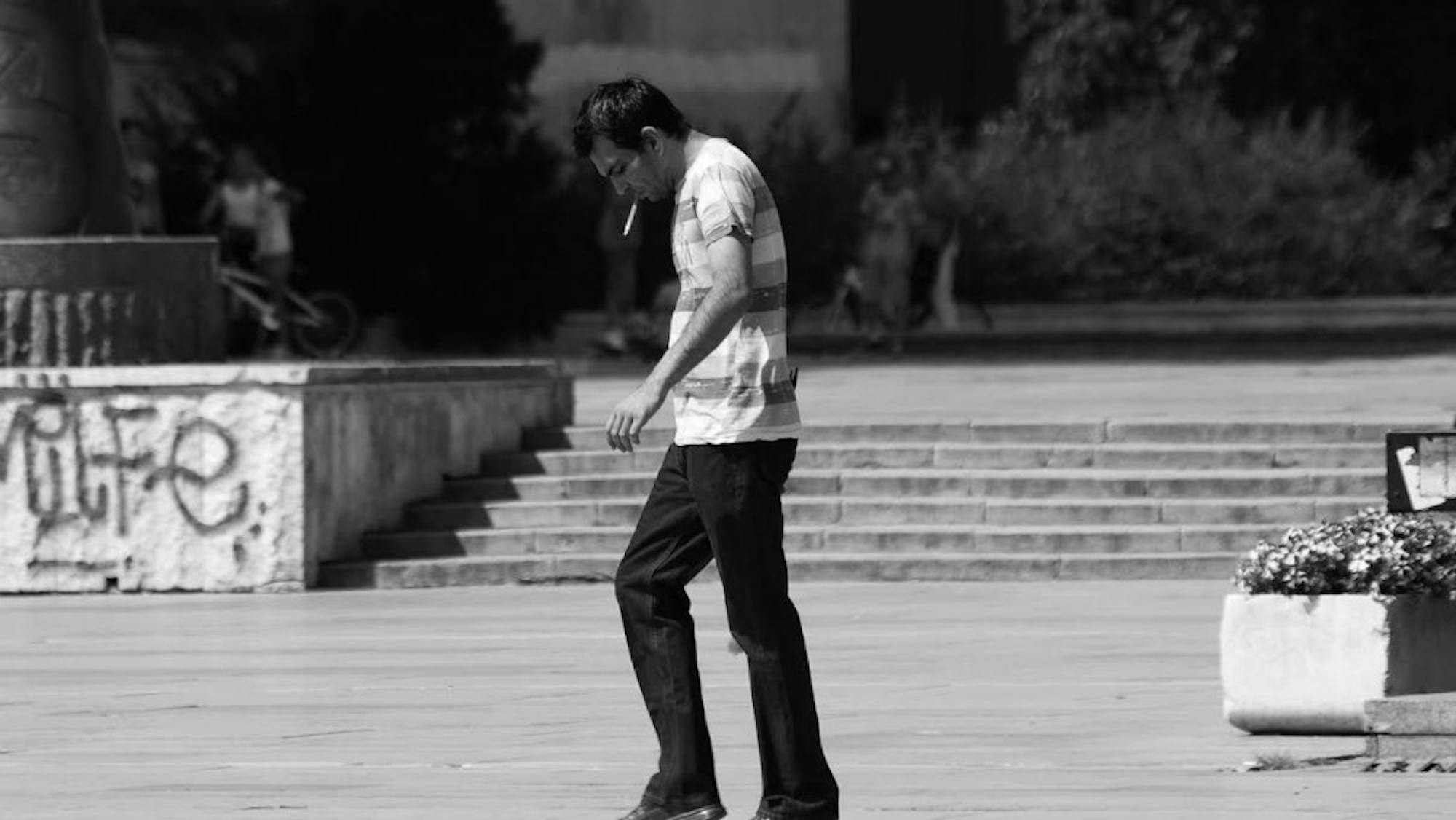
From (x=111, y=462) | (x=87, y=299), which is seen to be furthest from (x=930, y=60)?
(x=111, y=462)

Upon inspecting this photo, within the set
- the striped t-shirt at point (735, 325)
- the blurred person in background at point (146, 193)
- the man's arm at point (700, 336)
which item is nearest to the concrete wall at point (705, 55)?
the blurred person in background at point (146, 193)

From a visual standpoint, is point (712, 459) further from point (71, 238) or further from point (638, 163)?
point (71, 238)

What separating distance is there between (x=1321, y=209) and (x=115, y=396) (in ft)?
65.9

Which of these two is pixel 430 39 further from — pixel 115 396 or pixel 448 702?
pixel 448 702

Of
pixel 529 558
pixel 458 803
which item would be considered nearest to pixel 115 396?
pixel 529 558

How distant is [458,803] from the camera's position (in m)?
8.61

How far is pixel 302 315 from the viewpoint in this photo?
28234 mm

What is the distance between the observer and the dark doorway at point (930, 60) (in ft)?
147

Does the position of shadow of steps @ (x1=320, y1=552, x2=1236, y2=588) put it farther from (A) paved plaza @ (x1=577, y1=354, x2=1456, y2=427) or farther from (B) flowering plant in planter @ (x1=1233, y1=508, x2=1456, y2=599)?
(B) flowering plant in planter @ (x1=1233, y1=508, x2=1456, y2=599)

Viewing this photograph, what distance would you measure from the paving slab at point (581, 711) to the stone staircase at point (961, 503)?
0.44 m

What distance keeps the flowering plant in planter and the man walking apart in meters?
2.56

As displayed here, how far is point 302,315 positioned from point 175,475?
11765mm

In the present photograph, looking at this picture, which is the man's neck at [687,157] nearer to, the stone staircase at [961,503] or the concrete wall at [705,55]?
the stone staircase at [961,503]

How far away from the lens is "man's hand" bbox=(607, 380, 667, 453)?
738 cm
